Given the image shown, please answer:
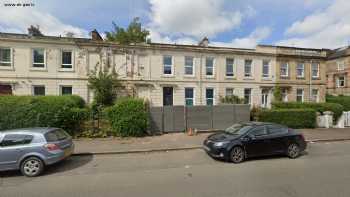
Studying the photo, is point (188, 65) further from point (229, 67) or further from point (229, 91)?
point (229, 91)

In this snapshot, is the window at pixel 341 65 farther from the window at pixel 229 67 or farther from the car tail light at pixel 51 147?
the car tail light at pixel 51 147

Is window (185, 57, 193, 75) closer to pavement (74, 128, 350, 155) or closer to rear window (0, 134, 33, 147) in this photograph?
pavement (74, 128, 350, 155)

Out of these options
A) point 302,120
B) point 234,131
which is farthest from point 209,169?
point 302,120

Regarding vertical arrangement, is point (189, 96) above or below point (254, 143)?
above

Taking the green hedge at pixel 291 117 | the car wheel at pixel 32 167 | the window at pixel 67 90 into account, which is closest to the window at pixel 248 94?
the green hedge at pixel 291 117

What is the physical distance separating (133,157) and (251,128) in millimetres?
4986

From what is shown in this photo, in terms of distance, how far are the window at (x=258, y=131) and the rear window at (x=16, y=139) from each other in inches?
309

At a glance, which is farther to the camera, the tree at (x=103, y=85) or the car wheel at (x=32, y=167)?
the tree at (x=103, y=85)

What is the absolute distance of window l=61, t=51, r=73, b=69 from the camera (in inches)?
682

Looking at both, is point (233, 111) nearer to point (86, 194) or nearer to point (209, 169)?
point (209, 169)

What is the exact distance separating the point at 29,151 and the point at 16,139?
0.66 m

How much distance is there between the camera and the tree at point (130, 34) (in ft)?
89.4

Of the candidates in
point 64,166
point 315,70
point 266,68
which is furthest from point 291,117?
point 64,166

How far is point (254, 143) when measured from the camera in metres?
7.16
